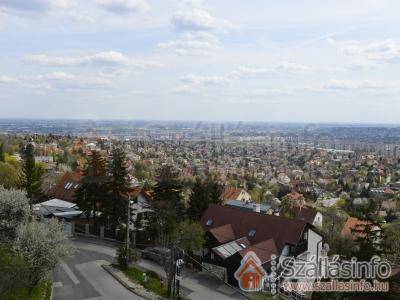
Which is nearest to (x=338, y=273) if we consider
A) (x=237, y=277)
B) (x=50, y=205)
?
(x=237, y=277)

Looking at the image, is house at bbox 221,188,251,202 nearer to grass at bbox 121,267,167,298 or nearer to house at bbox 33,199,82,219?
house at bbox 33,199,82,219

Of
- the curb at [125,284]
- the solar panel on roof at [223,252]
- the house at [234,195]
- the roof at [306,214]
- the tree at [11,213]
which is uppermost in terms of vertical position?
the tree at [11,213]

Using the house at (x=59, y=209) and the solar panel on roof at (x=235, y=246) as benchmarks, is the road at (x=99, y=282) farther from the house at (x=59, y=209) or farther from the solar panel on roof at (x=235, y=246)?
the house at (x=59, y=209)

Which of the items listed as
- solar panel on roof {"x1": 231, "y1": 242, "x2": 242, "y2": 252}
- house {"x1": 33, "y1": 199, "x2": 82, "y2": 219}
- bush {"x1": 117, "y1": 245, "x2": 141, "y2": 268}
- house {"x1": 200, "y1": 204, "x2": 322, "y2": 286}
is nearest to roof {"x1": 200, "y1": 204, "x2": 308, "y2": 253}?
house {"x1": 200, "y1": 204, "x2": 322, "y2": 286}

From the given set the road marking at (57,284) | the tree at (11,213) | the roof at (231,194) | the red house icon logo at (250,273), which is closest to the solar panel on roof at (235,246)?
the red house icon logo at (250,273)

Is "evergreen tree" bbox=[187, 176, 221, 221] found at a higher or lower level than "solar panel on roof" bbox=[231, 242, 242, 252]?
higher

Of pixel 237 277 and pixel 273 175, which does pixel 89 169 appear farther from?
pixel 273 175
